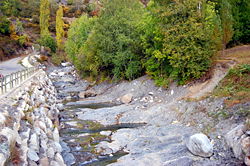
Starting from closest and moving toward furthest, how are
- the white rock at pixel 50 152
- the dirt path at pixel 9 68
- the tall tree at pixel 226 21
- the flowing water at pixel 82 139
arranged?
the white rock at pixel 50 152, the flowing water at pixel 82 139, the tall tree at pixel 226 21, the dirt path at pixel 9 68

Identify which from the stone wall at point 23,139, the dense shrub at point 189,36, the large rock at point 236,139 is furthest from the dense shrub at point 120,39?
the large rock at point 236,139

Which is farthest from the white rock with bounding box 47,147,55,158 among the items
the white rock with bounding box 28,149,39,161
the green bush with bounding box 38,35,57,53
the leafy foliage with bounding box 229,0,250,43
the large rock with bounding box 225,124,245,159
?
the green bush with bounding box 38,35,57,53

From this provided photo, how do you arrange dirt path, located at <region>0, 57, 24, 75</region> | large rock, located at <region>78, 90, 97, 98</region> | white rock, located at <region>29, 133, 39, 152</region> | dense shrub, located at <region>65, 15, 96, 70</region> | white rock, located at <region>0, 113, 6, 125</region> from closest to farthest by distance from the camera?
white rock, located at <region>0, 113, 6, 125</region> < white rock, located at <region>29, 133, 39, 152</region> < large rock, located at <region>78, 90, 97, 98</region> < dirt path, located at <region>0, 57, 24, 75</region> < dense shrub, located at <region>65, 15, 96, 70</region>

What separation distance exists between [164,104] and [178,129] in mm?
5537

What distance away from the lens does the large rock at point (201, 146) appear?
12.0m

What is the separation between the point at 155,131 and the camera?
1684cm

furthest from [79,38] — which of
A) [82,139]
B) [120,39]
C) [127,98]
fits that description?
[82,139]

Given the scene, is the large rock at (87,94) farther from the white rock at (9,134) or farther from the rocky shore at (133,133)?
the white rock at (9,134)

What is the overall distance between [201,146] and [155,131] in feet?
16.8

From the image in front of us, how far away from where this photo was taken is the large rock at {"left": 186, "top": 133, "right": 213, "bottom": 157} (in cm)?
1196

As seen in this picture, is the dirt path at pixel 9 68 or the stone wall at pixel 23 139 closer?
the stone wall at pixel 23 139

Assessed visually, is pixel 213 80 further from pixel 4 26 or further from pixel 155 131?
pixel 4 26

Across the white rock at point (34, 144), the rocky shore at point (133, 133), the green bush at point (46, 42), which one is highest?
the white rock at point (34, 144)

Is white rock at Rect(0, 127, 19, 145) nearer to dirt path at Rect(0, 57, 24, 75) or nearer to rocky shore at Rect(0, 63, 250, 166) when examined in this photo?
rocky shore at Rect(0, 63, 250, 166)
